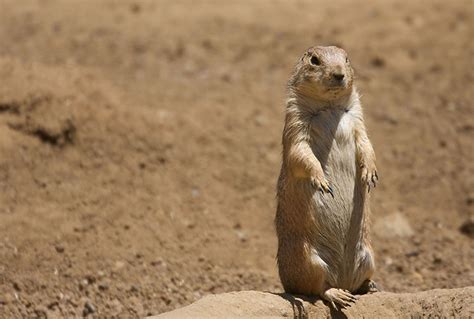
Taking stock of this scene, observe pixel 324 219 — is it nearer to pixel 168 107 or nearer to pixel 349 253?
pixel 349 253

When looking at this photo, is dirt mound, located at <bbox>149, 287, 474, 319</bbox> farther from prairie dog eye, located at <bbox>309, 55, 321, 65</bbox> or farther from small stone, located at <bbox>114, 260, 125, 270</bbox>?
small stone, located at <bbox>114, 260, 125, 270</bbox>

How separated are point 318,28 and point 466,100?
2.07m

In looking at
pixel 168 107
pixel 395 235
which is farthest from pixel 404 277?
pixel 168 107

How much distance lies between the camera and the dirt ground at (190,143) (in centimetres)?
747

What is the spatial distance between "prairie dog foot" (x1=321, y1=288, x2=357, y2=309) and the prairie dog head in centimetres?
126

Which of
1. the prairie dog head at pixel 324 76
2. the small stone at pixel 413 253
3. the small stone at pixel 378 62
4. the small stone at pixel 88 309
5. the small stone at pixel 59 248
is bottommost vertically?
the small stone at pixel 413 253

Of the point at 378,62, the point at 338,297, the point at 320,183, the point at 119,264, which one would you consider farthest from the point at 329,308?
the point at 378,62

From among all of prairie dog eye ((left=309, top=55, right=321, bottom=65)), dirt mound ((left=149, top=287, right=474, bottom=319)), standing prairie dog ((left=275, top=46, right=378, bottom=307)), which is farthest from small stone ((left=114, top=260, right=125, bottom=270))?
prairie dog eye ((left=309, top=55, right=321, bottom=65))

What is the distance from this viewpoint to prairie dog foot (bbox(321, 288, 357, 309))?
19.7ft

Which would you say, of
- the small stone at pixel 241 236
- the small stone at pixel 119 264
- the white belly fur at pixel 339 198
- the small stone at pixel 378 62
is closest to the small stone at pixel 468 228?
the small stone at pixel 241 236

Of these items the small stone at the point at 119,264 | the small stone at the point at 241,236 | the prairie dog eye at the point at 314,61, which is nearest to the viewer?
the prairie dog eye at the point at 314,61

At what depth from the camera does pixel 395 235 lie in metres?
8.57

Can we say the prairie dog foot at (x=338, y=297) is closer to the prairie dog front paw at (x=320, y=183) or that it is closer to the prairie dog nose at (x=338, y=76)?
Answer: the prairie dog front paw at (x=320, y=183)

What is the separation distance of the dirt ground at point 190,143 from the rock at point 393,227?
0.04 ft
